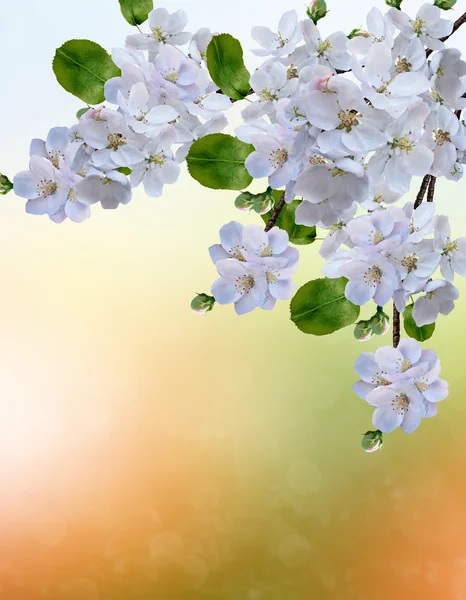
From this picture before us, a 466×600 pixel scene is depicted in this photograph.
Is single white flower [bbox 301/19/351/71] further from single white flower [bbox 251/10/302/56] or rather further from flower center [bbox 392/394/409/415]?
flower center [bbox 392/394/409/415]

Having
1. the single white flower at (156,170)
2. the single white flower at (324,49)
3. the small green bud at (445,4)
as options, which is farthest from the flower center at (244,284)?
the small green bud at (445,4)

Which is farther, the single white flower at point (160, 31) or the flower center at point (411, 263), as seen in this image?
the single white flower at point (160, 31)

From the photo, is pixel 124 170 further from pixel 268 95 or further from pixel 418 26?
pixel 418 26

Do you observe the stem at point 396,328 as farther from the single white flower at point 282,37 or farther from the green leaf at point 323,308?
the single white flower at point 282,37

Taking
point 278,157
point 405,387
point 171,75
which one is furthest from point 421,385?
point 171,75

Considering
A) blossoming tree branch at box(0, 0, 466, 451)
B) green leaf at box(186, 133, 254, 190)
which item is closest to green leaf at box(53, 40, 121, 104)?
blossoming tree branch at box(0, 0, 466, 451)

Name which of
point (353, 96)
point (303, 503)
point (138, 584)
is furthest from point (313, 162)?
point (138, 584)

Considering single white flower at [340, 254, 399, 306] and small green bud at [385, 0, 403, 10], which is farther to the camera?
small green bud at [385, 0, 403, 10]
